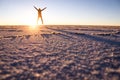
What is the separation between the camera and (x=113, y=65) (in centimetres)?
508

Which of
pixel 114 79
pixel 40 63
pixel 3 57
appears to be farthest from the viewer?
pixel 3 57

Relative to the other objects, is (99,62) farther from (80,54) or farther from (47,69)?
(47,69)

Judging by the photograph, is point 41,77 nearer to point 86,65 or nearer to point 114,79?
point 86,65

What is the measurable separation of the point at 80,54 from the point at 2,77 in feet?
9.75

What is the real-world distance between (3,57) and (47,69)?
1.97m

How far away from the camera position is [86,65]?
5105mm

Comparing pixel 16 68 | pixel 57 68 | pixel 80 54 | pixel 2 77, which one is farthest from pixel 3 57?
pixel 80 54

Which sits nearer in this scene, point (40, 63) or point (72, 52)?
point (40, 63)

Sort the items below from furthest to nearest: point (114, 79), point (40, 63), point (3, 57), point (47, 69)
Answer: point (3, 57), point (40, 63), point (47, 69), point (114, 79)

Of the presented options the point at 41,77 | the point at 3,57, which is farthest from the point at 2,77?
the point at 3,57

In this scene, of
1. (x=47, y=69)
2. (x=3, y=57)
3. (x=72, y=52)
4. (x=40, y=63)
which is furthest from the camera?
(x=72, y=52)

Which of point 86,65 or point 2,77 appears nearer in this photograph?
point 2,77

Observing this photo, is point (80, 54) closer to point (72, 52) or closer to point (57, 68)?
point (72, 52)

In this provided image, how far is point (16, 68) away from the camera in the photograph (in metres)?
4.91
